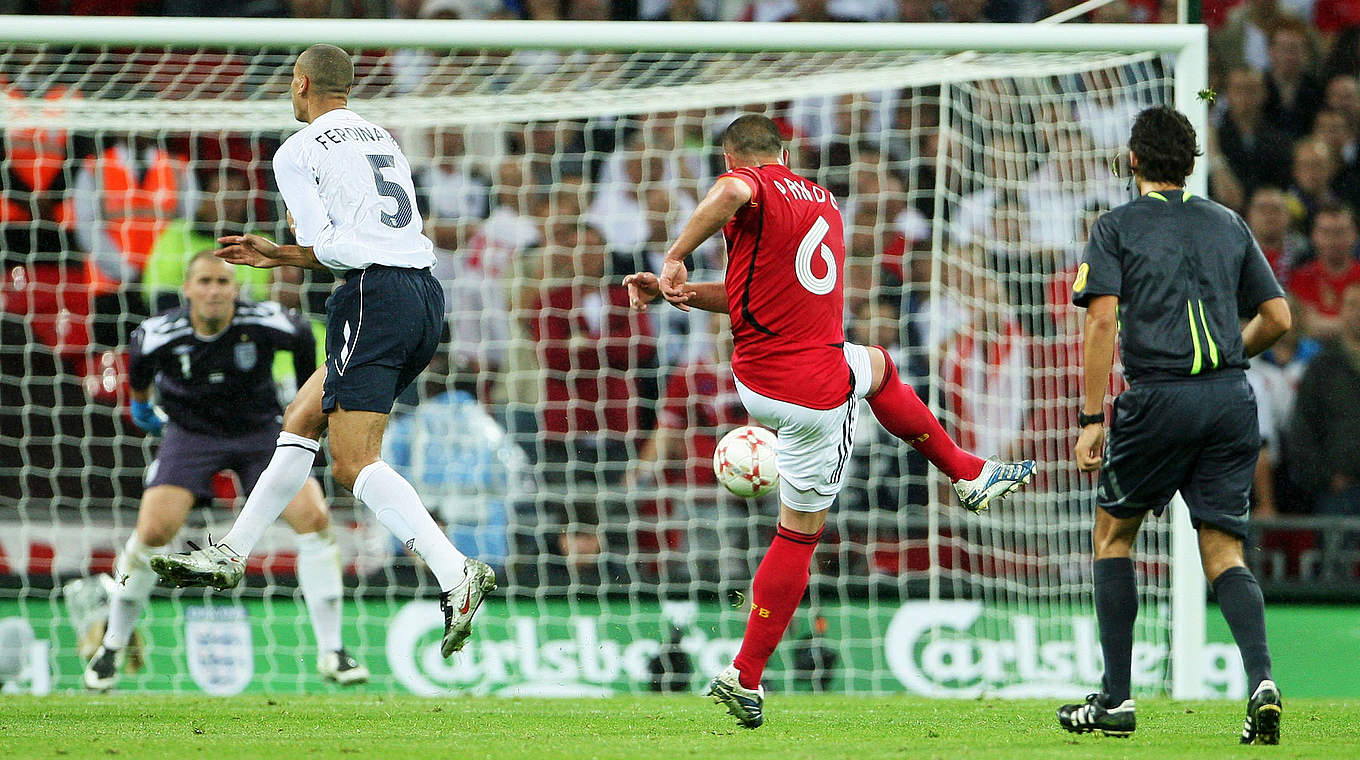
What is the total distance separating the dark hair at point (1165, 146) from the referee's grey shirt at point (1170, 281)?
7 cm

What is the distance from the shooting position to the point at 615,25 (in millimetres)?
7098

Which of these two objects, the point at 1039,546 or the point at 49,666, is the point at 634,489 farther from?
the point at 49,666

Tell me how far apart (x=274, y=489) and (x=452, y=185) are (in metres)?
5.63

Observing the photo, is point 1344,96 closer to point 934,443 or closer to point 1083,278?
point 934,443

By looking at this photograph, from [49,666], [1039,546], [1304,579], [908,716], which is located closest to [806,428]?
[908,716]

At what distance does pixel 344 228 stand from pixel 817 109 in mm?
5676

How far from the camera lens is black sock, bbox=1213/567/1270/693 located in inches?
176

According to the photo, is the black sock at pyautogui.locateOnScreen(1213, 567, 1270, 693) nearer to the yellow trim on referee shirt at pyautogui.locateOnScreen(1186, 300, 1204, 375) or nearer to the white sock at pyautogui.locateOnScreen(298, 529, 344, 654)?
the yellow trim on referee shirt at pyautogui.locateOnScreen(1186, 300, 1204, 375)

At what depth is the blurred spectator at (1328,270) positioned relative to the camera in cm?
1075

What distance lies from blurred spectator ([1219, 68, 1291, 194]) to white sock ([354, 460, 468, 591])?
325 inches

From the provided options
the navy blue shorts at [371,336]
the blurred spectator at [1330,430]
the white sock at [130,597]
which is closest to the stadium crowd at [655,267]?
the blurred spectator at [1330,430]

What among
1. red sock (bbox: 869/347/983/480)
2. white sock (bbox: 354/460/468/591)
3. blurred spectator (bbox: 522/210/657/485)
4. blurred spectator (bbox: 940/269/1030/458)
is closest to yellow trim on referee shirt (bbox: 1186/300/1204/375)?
red sock (bbox: 869/347/983/480)

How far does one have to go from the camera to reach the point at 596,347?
388 inches

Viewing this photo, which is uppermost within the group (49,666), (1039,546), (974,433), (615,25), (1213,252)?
(615,25)
